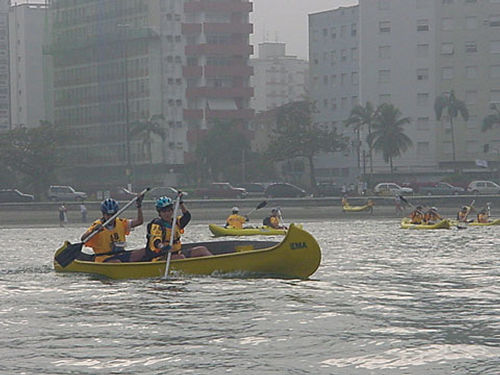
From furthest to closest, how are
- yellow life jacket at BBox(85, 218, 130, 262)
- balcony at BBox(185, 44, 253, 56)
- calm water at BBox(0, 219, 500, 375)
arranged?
balcony at BBox(185, 44, 253, 56)
yellow life jacket at BBox(85, 218, 130, 262)
calm water at BBox(0, 219, 500, 375)

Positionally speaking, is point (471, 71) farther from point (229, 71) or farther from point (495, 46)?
point (229, 71)

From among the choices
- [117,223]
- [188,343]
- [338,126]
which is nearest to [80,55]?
[338,126]

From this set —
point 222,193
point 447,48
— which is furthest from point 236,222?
point 447,48

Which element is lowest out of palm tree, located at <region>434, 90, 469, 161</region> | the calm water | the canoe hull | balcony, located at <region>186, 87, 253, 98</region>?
the canoe hull

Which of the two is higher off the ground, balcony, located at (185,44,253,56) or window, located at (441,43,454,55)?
balcony, located at (185,44,253,56)

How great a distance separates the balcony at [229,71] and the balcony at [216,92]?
5.74ft

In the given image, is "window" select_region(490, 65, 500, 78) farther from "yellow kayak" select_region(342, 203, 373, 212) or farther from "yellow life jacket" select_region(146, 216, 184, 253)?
"yellow life jacket" select_region(146, 216, 184, 253)

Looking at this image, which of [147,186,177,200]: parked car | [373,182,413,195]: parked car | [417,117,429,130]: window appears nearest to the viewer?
[373,182,413,195]: parked car

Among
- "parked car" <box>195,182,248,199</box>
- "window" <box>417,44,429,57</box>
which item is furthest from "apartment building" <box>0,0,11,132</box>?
"parked car" <box>195,182,248,199</box>

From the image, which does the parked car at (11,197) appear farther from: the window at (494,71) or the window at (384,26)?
the window at (494,71)

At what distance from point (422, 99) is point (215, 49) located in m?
24.8

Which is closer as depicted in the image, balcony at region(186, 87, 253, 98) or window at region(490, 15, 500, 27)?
window at region(490, 15, 500, 27)

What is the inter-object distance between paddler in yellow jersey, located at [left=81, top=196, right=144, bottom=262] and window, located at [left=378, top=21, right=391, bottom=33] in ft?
328

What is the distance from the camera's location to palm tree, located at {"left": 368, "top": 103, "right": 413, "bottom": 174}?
103 meters
